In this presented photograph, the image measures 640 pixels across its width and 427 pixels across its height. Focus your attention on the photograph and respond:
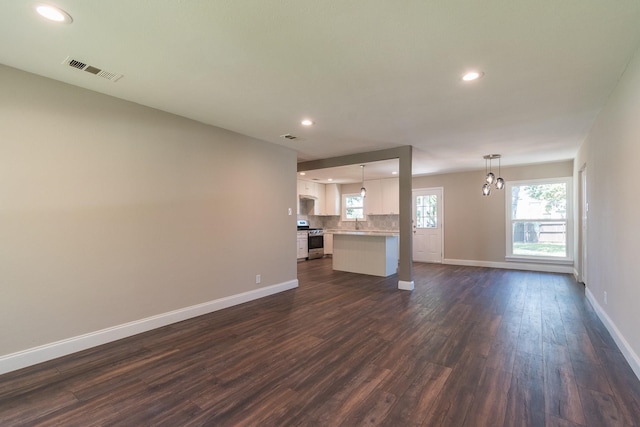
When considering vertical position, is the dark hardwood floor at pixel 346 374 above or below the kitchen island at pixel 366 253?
below

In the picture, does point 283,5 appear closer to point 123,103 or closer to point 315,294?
point 123,103

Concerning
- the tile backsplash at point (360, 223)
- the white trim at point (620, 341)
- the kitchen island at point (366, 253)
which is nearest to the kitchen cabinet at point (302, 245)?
the tile backsplash at point (360, 223)

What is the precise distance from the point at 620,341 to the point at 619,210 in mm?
1239

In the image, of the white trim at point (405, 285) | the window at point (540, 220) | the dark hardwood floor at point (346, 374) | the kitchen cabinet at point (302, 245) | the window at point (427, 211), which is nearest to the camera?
the dark hardwood floor at point (346, 374)

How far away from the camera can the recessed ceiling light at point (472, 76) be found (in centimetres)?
251

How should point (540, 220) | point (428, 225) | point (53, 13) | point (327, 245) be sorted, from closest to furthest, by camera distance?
point (53, 13), point (540, 220), point (428, 225), point (327, 245)

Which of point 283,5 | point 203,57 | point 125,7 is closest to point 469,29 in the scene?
point 283,5

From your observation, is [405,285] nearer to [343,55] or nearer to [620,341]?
[620,341]

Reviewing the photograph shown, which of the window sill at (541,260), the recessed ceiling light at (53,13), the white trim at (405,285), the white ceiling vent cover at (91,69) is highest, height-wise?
the recessed ceiling light at (53,13)

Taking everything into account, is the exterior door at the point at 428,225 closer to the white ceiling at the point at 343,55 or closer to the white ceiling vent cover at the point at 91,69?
the white ceiling at the point at 343,55

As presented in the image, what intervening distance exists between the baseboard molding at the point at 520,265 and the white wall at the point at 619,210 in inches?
124

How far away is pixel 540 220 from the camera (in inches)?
266

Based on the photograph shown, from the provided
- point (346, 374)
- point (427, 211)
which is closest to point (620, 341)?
point (346, 374)

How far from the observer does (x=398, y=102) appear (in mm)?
3160
